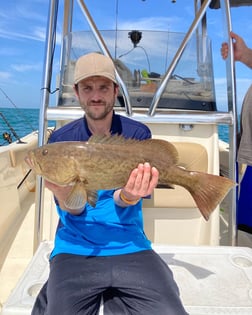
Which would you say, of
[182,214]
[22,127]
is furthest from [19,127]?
[182,214]

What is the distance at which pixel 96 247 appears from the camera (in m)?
2.15

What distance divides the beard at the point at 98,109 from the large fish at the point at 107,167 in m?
0.43

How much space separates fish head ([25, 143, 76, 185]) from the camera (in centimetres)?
188

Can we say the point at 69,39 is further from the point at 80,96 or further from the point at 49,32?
the point at 80,96

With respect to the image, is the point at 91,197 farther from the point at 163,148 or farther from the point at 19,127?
the point at 19,127

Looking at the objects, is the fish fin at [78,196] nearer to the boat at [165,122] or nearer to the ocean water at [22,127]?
the boat at [165,122]

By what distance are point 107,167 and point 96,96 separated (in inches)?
25.7

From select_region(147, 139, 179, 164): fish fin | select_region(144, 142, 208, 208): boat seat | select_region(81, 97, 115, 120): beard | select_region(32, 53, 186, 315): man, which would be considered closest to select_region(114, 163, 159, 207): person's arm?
select_region(32, 53, 186, 315): man

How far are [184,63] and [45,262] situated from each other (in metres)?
2.65

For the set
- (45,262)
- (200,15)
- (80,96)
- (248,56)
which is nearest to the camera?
(80,96)

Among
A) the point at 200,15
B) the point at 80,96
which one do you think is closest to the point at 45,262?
the point at 80,96

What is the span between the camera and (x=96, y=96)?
7.52 ft

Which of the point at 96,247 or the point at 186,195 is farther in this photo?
the point at 186,195

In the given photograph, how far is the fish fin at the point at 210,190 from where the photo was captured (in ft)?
6.43
